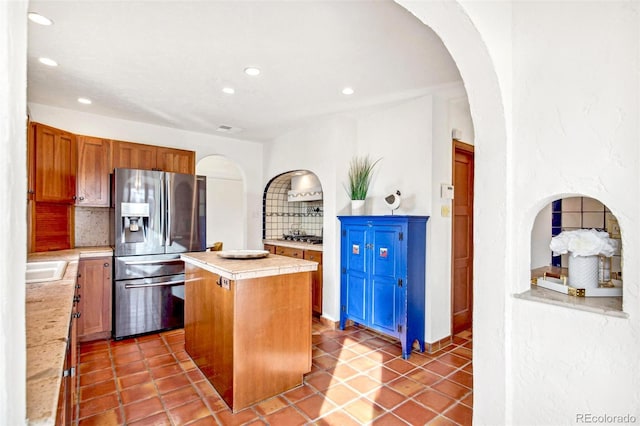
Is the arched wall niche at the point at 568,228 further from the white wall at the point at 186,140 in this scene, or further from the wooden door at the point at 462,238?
the white wall at the point at 186,140

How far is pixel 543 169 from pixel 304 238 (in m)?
3.86

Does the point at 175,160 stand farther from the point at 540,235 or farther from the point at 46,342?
the point at 540,235

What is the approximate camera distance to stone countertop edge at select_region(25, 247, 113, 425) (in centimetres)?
68

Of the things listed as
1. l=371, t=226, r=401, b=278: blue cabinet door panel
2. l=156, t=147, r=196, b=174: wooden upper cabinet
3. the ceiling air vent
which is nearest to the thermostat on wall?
l=371, t=226, r=401, b=278: blue cabinet door panel

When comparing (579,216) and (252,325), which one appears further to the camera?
(252,325)

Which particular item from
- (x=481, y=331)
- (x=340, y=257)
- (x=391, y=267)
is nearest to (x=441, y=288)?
(x=391, y=267)

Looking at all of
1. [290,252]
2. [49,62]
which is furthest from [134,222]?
[290,252]

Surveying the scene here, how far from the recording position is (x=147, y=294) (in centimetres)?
356

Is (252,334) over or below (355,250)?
below

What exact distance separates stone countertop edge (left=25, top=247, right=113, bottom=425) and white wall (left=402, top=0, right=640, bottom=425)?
5.42ft

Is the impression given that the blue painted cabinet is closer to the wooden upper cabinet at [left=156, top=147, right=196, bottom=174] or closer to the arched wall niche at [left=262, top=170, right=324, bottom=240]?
the arched wall niche at [left=262, top=170, right=324, bottom=240]

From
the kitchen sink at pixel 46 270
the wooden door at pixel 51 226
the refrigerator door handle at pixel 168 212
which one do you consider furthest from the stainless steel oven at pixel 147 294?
the kitchen sink at pixel 46 270

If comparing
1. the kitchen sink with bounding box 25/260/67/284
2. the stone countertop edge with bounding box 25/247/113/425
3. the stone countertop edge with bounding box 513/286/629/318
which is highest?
the stone countertop edge with bounding box 513/286/629/318

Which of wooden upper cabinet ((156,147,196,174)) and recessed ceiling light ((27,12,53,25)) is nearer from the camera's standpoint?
recessed ceiling light ((27,12,53,25))
